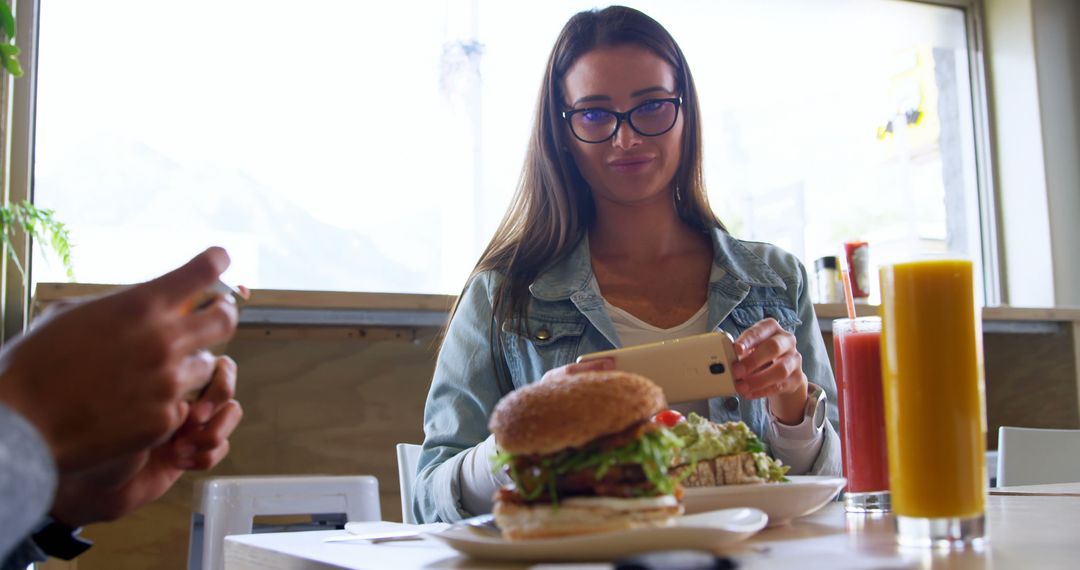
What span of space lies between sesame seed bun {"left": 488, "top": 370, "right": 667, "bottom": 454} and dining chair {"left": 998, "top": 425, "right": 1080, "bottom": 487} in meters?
1.49

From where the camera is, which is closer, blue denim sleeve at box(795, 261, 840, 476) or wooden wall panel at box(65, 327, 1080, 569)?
blue denim sleeve at box(795, 261, 840, 476)

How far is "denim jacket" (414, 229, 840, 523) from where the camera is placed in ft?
5.44

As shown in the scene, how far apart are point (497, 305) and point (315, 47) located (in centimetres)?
149

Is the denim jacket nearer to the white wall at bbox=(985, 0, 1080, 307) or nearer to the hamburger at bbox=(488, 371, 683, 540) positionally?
the hamburger at bbox=(488, 371, 683, 540)

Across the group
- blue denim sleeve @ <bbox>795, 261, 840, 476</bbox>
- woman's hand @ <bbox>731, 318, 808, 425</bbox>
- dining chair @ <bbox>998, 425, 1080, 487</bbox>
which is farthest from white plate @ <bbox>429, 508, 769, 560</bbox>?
dining chair @ <bbox>998, 425, 1080, 487</bbox>

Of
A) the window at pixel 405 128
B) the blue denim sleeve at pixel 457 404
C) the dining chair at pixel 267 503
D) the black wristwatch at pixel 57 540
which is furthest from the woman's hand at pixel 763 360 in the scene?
the window at pixel 405 128

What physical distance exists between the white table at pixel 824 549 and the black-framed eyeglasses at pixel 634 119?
78 centimetres

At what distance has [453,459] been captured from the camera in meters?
1.40

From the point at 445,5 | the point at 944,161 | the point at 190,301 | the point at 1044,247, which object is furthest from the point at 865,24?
the point at 190,301

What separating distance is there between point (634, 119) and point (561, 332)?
14.7 inches

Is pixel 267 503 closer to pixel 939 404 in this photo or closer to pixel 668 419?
pixel 668 419

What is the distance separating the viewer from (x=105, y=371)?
0.61 m

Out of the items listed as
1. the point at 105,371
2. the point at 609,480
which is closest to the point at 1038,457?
the point at 609,480

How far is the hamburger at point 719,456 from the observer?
99 cm
